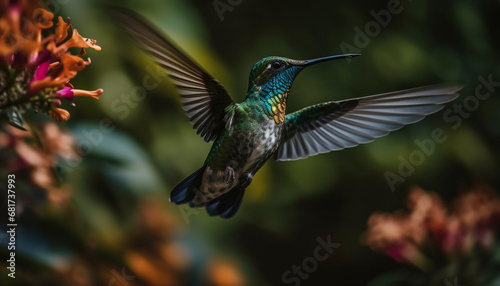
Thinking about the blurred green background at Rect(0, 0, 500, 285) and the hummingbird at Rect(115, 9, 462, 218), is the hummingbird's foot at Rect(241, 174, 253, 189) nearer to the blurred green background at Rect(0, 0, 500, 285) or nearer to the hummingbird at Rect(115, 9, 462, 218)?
the hummingbird at Rect(115, 9, 462, 218)

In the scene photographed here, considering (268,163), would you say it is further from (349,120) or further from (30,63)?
(30,63)

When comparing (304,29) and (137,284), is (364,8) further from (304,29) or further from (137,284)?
(137,284)

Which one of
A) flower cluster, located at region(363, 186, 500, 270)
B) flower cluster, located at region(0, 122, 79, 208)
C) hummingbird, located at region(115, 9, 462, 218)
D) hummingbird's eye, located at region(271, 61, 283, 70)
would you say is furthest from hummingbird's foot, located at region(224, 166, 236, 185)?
flower cluster, located at region(363, 186, 500, 270)

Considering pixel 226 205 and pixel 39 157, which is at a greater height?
pixel 39 157

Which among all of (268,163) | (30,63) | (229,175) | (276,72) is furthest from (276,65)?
(268,163)

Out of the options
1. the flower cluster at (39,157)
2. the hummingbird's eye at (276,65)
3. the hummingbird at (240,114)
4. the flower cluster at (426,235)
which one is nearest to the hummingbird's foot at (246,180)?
the hummingbird at (240,114)

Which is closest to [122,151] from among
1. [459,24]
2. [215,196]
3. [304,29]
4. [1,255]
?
[1,255]
